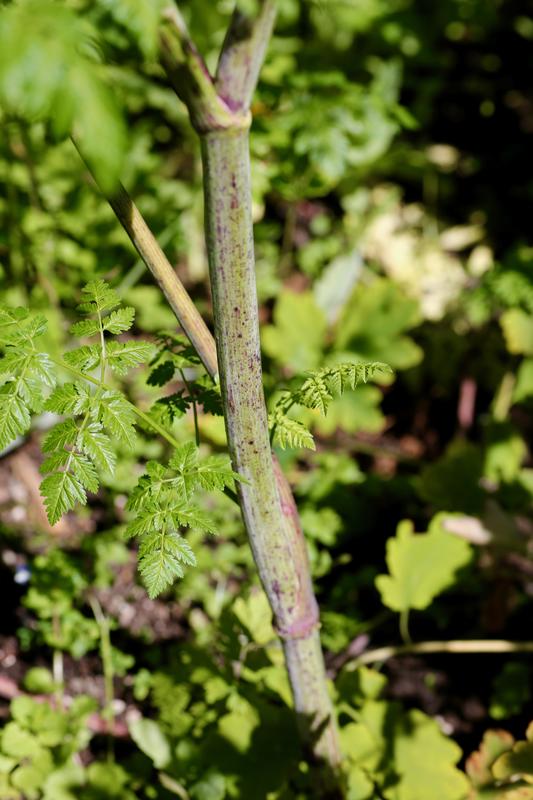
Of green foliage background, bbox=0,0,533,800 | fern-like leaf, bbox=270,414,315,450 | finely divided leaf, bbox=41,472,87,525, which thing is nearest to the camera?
finely divided leaf, bbox=41,472,87,525

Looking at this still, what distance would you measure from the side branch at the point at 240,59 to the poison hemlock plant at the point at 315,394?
0.37m

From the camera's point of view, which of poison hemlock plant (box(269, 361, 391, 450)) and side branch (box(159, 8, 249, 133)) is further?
poison hemlock plant (box(269, 361, 391, 450))

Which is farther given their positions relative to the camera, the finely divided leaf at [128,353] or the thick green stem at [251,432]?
the finely divided leaf at [128,353]

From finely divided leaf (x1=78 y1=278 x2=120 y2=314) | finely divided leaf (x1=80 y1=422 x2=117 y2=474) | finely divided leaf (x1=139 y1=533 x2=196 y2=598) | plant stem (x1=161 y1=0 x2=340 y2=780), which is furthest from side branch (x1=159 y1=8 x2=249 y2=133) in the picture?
finely divided leaf (x1=139 y1=533 x2=196 y2=598)

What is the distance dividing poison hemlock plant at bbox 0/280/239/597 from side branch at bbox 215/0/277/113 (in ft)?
1.16

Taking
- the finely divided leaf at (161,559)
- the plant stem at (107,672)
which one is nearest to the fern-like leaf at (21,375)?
the finely divided leaf at (161,559)

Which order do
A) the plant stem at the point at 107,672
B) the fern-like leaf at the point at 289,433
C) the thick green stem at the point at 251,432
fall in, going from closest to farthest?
the thick green stem at the point at 251,432 < the fern-like leaf at the point at 289,433 < the plant stem at the point at 107,672

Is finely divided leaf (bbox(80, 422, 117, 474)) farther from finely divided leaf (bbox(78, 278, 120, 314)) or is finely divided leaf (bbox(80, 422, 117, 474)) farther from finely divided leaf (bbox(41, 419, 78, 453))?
finely divided leaf (bbox(78, 278, 120, 314))

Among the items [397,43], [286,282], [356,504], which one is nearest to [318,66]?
[397,43]

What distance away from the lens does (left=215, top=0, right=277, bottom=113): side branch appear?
2.48 feet

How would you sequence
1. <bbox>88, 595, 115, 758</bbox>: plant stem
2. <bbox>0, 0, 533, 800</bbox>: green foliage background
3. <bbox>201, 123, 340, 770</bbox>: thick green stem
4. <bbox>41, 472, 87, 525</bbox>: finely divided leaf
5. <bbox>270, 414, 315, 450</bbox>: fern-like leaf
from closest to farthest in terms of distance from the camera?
<bbox>201, 123, 340, 770</bbox>: thick green stem < <bbox>41, 472, 87, 525</bbox>: finely divided leaf < <bbox>270, 414, 315, 450</bbox>: fern-like leaf < <bbox>0, 0, 533, 800</bbox>: green foliage background < <bbox>88, 595, 115, 758</bbox>: plant stem

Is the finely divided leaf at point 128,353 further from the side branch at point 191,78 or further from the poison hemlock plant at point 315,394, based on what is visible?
the side branch at point 191,78

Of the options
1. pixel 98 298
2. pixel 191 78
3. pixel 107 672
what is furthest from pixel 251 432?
pixel 107 672

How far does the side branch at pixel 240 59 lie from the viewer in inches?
29.7
